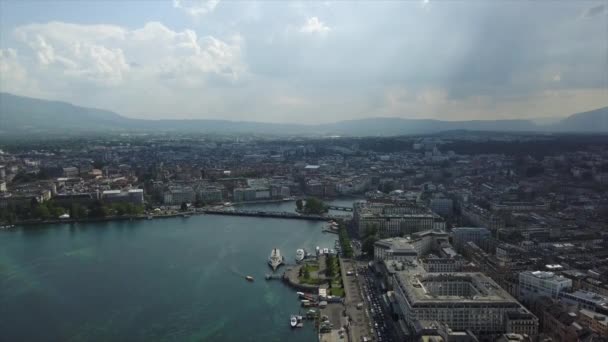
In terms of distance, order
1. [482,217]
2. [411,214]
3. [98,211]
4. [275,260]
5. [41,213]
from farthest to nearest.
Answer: [98,211] < [41,213] < [411,214] < [482,217] < [275,260]

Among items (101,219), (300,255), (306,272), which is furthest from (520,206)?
(101,219)

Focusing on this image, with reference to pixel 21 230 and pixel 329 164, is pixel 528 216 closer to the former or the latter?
pixel 21 230

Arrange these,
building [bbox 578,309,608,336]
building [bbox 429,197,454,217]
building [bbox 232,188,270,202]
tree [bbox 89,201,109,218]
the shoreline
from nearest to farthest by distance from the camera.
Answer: building [bbox 578,309,608,336], the shoreline, building [bbox 429,197,454,217], tree [bbox 89,201,109,218], building [bbox 232,188,270,202]

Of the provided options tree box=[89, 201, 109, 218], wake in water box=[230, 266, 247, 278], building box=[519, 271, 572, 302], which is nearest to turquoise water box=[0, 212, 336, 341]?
wake in water box=[230, 266, 247, 278]

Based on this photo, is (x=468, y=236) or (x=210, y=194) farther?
(x=210, y=194)

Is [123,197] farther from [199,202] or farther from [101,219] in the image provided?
[199,202]

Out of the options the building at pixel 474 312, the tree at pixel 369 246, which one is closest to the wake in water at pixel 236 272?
the tree at pixel 369 246

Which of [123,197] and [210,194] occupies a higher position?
Result: [123,197]

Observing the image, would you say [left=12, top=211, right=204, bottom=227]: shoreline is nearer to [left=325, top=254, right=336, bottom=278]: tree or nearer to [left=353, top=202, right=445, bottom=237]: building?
[left=353, top=202, right=445, bottom=237]: building
